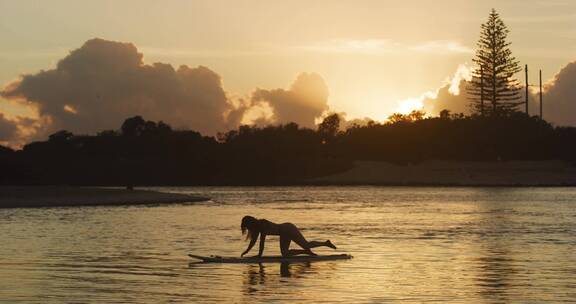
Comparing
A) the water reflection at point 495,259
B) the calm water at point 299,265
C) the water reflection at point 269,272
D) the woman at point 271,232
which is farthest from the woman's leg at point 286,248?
the water reflection at point 495,259

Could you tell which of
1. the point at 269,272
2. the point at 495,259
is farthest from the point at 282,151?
the point at 269,272

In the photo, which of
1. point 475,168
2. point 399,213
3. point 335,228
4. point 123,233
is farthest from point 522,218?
point 475,168

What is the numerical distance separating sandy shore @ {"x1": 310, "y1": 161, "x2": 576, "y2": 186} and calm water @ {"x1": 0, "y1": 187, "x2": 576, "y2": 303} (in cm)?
7425

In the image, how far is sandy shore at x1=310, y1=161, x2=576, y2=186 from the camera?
420 ft

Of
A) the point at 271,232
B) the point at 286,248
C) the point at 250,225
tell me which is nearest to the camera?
the point at 250,225

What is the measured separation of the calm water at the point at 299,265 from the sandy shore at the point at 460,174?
74.2m

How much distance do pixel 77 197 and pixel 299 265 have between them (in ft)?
157

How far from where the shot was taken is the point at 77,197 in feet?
241

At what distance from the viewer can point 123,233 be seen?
40781 mm

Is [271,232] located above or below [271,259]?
above

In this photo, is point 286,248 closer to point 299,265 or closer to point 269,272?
point 299,265

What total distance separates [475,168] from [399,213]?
78105mm

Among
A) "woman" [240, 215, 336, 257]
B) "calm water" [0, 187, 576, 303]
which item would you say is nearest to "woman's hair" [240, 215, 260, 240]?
"woman" [240, 215, 336, 257]

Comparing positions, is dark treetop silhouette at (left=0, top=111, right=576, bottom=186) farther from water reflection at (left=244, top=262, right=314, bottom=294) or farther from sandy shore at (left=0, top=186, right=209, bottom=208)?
water reflection at (left=244, top=262, right=314, bottom=294)
